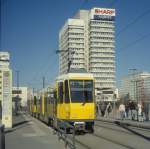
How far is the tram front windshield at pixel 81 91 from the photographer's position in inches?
942

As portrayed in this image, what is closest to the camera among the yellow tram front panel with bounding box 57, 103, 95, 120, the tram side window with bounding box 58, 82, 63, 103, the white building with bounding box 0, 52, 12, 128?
the yellow tram front panel with bounding box 57, 103, 95, 120

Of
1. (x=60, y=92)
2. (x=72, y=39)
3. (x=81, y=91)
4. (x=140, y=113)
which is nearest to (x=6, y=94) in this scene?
(x=60, y=92)

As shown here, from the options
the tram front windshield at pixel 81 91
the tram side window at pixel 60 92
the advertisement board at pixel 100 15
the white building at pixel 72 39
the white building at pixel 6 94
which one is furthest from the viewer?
the advertisement board at pixel 100 15

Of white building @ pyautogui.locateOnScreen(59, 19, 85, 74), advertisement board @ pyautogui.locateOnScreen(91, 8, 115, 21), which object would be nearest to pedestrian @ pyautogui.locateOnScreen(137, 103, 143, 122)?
white building @ pyautogui.locateOnScreen(59, 19, 85, 74)

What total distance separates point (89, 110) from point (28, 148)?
759cm

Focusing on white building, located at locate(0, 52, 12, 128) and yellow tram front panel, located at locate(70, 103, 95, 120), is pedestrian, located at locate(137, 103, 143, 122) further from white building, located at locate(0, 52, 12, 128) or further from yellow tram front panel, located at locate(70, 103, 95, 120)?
yellow tram front panel, located at locate(70, 103, 95, 120)

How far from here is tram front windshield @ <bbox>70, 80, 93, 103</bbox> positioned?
23.9 metres

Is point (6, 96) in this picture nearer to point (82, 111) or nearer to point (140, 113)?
point (82, 111)

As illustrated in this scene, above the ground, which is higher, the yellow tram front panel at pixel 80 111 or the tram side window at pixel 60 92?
the tram side window at pixel 60 92

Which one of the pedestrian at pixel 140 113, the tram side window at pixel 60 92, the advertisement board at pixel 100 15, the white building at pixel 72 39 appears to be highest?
the advertisement board at pixel 100 15

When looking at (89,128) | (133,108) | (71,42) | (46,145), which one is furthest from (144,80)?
(46,145)

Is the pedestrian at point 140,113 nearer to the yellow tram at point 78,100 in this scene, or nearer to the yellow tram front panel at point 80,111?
the yellow tram at point 78,100

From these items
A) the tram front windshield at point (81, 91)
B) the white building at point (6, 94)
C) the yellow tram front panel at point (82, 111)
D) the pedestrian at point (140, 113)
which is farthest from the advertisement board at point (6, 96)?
the pedestrian at point (140, 113)

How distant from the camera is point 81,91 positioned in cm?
2408
